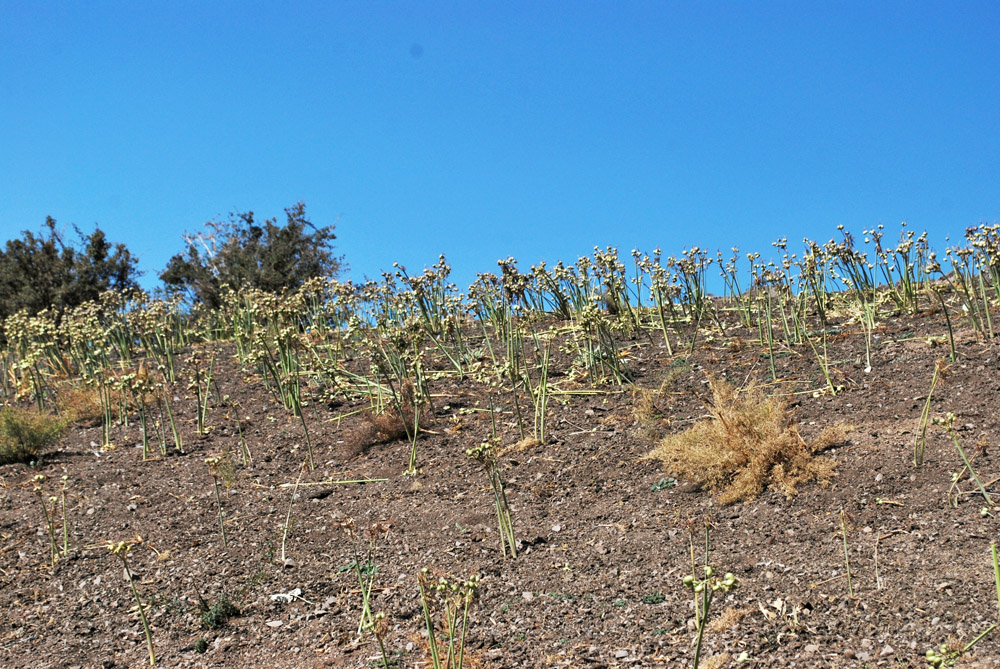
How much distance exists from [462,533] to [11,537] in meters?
3.28

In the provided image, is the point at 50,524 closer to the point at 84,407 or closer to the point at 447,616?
the point at 447,616

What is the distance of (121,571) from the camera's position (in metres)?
5.33

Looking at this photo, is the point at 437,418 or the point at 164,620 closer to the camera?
the point at 164,620

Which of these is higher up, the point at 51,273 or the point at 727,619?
the point at 51,273

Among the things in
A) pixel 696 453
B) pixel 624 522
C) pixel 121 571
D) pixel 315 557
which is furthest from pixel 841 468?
pixel 121 571

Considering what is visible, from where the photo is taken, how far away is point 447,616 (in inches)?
154

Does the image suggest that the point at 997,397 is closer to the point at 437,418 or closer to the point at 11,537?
the point at 437,418

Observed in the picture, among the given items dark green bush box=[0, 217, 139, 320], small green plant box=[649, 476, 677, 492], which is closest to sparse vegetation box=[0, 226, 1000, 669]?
small green plant box=[649, 476, 677, 492]

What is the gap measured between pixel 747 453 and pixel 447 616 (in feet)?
6.78

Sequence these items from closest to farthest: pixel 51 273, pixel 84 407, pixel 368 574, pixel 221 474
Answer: pixel 368 574 → pixel 221 474 → pixel 84 407 → pixel 51 273

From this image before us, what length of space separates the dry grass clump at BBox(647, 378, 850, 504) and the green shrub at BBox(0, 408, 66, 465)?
17.5 feet

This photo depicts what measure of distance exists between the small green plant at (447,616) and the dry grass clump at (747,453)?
1.57 metres

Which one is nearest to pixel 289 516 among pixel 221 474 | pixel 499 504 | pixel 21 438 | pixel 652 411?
pixel 221 474

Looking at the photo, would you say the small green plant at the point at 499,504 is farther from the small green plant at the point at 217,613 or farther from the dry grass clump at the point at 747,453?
the small green plant at the point at 217,613
